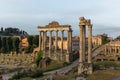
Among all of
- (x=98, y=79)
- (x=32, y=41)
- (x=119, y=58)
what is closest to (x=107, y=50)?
Result: (x=119, y=58)

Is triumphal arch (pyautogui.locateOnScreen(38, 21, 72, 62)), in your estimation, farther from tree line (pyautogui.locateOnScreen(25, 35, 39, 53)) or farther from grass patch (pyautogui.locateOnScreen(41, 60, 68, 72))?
tree line (pyautogui.locateOnScreen(25, 35, 39, 53))

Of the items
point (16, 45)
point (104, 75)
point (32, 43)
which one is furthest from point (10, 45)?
point (104, 75)

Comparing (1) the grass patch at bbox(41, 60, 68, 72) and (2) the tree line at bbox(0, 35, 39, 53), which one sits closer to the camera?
(1) the grass patch at bbox(41, 60, 68, 72)

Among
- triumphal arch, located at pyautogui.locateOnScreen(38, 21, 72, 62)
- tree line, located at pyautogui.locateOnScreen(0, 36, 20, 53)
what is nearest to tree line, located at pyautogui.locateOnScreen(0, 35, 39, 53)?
tree line, located at pyautogui.locateOnScreen(0, 36, 20, 53)

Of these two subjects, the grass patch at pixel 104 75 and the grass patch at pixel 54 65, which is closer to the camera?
the grass patch at pixel 104 75

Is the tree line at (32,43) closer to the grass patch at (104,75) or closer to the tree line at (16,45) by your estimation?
the tree line at (16,45)

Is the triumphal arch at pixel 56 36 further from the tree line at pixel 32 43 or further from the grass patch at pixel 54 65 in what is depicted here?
the tree line at pixel 32 43

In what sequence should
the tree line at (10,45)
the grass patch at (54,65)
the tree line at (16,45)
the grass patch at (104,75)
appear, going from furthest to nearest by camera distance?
the tree line at (10,45) < the tree line at (16,45) < the grass patch at (54,65) < the grass patch at (104,75)

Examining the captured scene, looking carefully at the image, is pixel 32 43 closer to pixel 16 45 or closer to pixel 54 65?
pixel 16 45

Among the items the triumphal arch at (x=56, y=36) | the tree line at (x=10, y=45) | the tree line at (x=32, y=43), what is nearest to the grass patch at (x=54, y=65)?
the triumphal arch at (x=56, y=36)

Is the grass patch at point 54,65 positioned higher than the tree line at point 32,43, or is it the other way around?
the tree line at point 32,43

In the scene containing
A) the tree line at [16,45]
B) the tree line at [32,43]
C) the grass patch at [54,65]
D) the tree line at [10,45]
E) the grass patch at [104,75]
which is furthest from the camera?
the tree line at [10,45]

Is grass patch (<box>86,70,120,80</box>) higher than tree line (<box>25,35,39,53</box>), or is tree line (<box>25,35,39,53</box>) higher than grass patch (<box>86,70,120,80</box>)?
tree line (<box>25,35,39,53</box>)

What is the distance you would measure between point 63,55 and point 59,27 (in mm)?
7468
